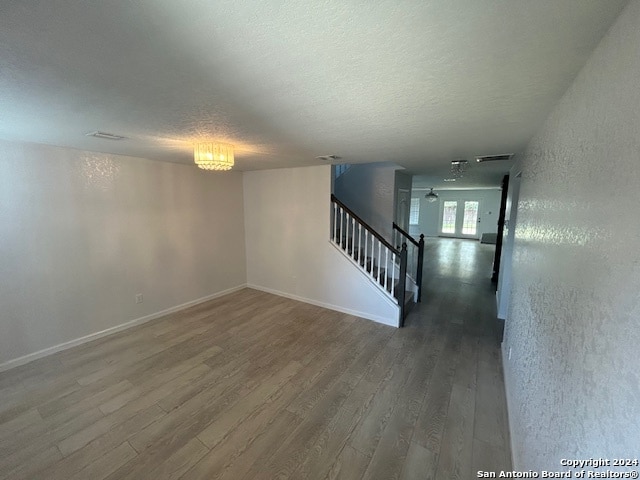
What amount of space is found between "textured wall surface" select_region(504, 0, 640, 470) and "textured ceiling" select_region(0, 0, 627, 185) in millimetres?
203

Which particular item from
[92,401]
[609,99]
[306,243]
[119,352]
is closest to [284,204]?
[306,243]

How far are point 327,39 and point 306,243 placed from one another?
3502mm

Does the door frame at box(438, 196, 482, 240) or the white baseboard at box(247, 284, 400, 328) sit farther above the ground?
the door frame at box(438, 196, 482, 240)

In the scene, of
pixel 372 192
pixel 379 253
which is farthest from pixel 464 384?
pixel 372 192

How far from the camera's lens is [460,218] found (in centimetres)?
1187

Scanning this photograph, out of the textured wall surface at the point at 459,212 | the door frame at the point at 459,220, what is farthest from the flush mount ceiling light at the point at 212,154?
the door frame at the point at 459,220

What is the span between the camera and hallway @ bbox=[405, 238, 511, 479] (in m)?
1.72

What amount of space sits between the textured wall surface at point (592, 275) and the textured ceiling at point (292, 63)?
203mm

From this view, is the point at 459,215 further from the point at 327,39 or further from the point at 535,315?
the point at 327,39

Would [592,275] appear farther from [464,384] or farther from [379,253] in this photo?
[379,253]

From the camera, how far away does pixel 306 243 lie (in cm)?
433

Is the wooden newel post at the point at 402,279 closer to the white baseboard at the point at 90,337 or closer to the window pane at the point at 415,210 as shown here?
the white baseboard at the point at 90,337

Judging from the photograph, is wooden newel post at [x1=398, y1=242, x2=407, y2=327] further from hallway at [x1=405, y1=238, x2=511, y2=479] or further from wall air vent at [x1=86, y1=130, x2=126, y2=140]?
wall air vent at [x1=86, y1=130, x2=126, y2=140]

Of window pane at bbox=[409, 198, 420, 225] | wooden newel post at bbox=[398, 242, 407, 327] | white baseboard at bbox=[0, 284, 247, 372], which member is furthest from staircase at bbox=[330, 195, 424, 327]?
window pane at bbox=[409, 198, 420, 225]
